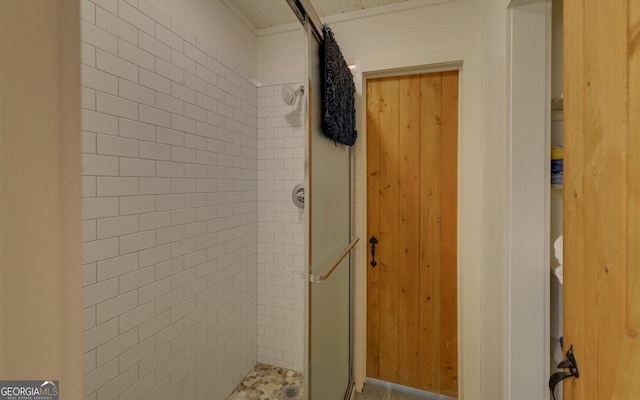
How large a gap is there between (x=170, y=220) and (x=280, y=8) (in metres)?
1.56

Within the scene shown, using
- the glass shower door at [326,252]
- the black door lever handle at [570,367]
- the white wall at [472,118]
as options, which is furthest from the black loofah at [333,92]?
the black door lever handle at [570,367]

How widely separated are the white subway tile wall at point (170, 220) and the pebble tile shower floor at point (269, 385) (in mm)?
61

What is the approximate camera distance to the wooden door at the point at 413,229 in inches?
66.8

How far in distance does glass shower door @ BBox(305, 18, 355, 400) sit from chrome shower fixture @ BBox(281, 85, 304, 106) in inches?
23.2

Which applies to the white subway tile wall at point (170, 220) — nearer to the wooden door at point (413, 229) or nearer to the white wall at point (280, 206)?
the white wall at point (280, 206)

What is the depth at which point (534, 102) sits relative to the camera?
3.22 feet

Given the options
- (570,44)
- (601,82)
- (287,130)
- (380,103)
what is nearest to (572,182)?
(601,82)

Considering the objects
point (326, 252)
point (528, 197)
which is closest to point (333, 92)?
point (326, 252)

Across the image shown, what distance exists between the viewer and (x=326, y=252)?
1.18 metres

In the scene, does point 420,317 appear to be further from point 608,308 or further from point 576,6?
point 576,6

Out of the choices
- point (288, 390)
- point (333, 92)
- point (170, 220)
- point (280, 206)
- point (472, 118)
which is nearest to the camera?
point (333, 92)

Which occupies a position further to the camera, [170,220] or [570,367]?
[170,220]

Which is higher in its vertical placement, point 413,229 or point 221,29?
point 221,29

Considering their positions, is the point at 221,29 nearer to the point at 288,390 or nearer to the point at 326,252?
the point at 326,252
